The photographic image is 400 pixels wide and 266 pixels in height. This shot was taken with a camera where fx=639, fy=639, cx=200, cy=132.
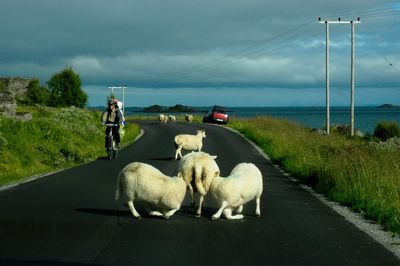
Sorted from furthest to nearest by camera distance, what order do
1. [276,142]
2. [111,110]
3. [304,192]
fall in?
1. [276,142]
2. [111,110]
3. [304,192]

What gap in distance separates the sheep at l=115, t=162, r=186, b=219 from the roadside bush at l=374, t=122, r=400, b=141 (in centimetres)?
3838

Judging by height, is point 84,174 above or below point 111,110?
below

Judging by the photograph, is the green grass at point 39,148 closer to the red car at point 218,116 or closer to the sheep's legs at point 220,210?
the sheep's legs at point 220,210

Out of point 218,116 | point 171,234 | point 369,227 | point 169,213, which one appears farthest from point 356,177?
point 218,116

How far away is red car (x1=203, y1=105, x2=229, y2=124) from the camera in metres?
64.7

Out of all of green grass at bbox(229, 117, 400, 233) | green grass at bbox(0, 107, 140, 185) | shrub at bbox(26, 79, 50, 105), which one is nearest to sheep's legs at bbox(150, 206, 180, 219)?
green grass at bbox(229, 117, 400, 233)

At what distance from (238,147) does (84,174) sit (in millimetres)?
13493

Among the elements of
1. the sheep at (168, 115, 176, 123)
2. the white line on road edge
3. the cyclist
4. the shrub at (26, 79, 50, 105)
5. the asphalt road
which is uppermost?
the shrub at (26, 79, 50, 105)

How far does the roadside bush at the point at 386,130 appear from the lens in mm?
46597

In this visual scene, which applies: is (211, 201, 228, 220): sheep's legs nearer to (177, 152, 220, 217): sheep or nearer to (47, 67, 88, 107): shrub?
(177, 152, 220, 217): sheep

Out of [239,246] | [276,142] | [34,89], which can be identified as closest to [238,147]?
[276,142]

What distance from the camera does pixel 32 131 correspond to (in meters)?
25.8

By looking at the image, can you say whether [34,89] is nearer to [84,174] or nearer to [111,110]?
[111,110]

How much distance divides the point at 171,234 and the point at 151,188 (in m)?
1.14
